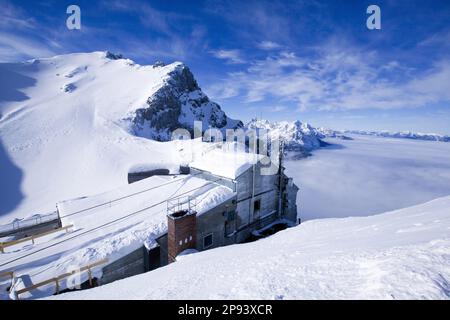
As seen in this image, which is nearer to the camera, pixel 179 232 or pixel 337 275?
pixel 337 275

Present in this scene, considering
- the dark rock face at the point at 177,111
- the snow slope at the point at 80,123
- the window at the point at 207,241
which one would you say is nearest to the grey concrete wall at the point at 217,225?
the window at the point at 207,241

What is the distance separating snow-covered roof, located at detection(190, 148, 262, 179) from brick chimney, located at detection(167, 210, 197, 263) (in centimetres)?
650

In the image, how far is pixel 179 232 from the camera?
563 inches

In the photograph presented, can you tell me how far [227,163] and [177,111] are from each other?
62.8 m

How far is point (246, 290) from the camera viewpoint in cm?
454

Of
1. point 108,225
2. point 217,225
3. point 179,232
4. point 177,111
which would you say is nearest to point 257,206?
point 217,225

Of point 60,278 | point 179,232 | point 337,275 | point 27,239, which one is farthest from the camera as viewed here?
point 27,239

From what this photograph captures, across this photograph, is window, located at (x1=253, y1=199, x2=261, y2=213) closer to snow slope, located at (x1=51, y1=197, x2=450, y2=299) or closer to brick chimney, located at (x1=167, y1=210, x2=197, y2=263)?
brick chimney, located at (x1=167, y1=210, x2=197, y2=263)

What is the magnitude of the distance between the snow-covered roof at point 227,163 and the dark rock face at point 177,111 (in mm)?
37484

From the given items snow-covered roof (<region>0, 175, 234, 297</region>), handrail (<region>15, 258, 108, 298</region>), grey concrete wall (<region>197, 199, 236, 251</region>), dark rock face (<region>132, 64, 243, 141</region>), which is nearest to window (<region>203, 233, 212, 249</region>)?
grey concrete wall (<region>197, 199, 236, 251</region>)

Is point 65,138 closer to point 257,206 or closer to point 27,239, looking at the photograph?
point 27,239

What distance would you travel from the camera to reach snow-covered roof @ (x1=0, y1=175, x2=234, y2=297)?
39.3 ft
